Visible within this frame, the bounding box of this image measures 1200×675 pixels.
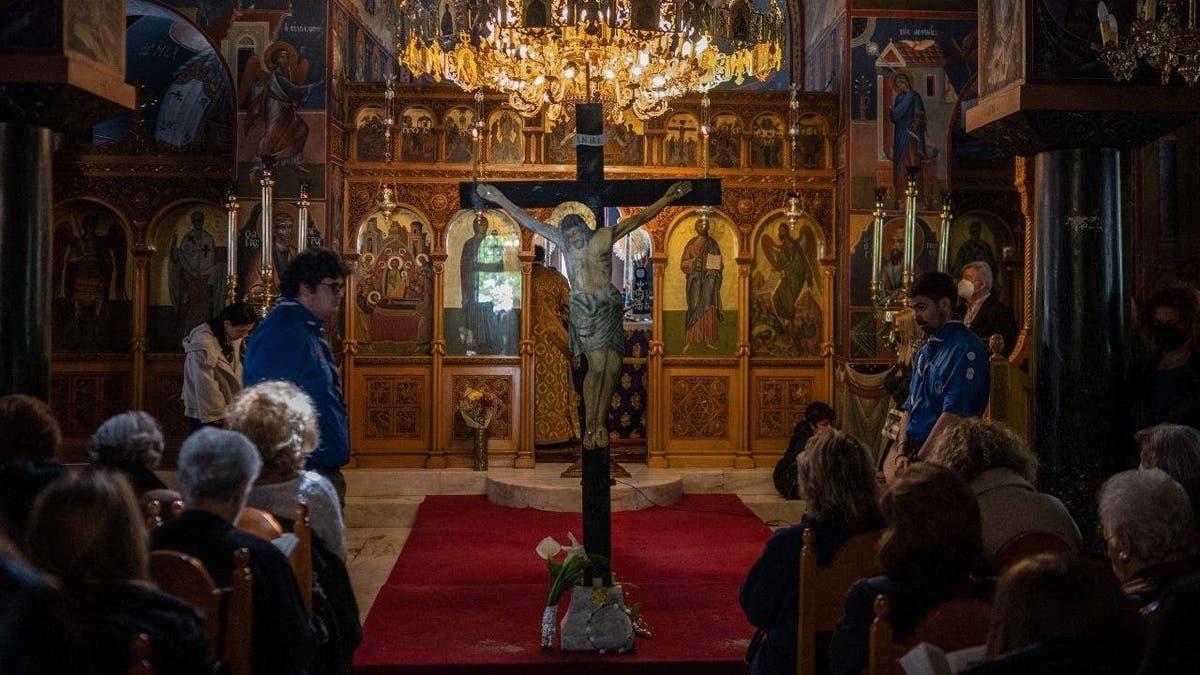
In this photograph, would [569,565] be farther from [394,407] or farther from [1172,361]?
[394,407]

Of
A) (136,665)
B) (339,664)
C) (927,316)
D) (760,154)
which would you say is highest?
(760,154)

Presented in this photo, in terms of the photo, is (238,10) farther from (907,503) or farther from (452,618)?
(907,503)

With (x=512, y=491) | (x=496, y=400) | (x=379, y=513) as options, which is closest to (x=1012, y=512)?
(x=512, y=491)

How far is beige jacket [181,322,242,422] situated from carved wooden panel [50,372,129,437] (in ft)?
14.4

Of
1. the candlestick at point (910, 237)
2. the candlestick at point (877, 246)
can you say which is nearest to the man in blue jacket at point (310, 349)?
the candlestick at point (910, 237)

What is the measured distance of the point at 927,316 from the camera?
6.46 meters

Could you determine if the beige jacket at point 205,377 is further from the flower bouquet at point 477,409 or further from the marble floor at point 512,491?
the flower bouquet at point 477,409

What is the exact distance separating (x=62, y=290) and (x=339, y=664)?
1066cm

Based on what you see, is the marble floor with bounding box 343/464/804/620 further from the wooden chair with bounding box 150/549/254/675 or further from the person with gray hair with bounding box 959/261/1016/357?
the wooden chair with bounding box 150/549/254/675

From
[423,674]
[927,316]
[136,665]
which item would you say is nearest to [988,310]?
[927,316]

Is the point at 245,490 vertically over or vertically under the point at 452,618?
over

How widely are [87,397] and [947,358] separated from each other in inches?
379

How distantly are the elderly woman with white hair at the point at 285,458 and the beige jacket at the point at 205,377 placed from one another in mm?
5082

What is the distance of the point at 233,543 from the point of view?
3393 mm
